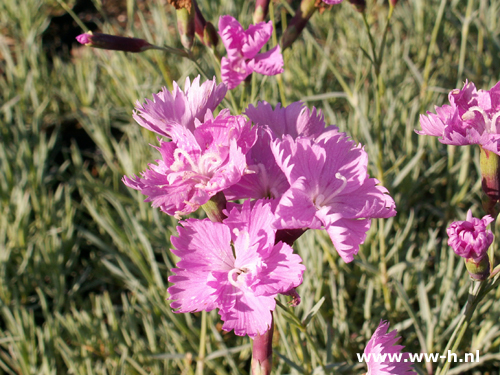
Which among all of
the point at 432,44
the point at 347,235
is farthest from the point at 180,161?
the point at 432,44

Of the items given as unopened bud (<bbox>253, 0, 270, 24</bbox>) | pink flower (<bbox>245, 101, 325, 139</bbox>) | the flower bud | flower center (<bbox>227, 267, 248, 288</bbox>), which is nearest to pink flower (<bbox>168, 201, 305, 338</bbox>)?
flower center (<bbox>227, 267, 248, 288</bbox>)

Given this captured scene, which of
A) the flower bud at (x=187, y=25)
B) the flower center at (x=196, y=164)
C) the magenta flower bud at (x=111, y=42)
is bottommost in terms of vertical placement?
the flower center at (x=196, y=164)

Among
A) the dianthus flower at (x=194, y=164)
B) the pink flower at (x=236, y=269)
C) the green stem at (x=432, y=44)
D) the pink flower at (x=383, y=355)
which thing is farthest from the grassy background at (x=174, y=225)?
the dianthus flower at (x=194, y=164)

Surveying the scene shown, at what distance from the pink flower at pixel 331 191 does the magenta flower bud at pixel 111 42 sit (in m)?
0.47

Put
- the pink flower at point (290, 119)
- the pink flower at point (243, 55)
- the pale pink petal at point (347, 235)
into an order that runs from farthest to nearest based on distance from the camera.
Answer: the pink flower at point (243, 55)
the pink flower at point (290, 119)
the pale pink petal at point (347, 235)

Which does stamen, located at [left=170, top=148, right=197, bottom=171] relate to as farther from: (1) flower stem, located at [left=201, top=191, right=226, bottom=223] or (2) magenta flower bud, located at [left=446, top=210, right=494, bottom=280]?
(2) magenta flower bud, located at [left=446, top=210, right=494, bottom=280]

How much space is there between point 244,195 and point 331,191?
0.39ft

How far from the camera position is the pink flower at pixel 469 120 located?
0.65m

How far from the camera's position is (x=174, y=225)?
1.40 meters

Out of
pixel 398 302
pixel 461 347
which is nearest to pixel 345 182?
pixel 398 302

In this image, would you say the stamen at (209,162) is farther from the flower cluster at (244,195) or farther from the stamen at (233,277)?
the stamen at (233,277)

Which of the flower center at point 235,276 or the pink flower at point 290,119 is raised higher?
the pink flower at point 290,119

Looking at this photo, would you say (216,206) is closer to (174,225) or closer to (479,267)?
(479,267)

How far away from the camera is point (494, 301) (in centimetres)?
117
